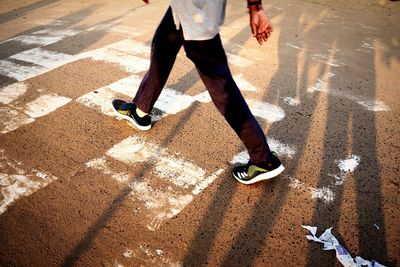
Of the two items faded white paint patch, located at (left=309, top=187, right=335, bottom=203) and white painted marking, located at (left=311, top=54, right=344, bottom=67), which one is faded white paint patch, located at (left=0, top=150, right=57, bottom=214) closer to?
faded white paint patch, located at (left=309, top=187, right=335, bottom=203)

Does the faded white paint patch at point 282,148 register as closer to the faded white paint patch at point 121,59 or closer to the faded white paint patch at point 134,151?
the faded white paint patch at point 134,151

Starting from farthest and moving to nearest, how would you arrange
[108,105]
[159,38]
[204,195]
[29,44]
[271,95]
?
[29,44] → [271,95] → [108,105] → [159,38] → [204,195]

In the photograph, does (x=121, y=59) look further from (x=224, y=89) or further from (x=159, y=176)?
(x=224, y=89)

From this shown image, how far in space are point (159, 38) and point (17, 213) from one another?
1.74 meters

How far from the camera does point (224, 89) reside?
2273 mm

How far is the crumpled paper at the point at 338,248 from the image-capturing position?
77.5 inches

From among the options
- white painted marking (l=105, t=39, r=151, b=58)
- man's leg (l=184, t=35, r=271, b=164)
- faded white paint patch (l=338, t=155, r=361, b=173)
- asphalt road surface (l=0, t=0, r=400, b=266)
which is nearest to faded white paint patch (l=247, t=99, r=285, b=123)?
asphalt road surface (l=0, t=0, r=400, b=266)

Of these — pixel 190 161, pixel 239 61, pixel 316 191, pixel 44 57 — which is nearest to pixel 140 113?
pixel 190 161

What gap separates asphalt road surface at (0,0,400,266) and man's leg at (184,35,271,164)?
0.39 metres

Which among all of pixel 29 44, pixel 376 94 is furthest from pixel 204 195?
pixel 29 44

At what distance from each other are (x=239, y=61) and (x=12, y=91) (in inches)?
120

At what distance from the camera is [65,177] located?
2582 millimetres

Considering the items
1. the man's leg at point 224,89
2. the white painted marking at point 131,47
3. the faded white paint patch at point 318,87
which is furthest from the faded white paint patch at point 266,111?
the white painted marking at point 131,47

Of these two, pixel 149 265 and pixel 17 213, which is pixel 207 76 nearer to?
pixel 149 265
